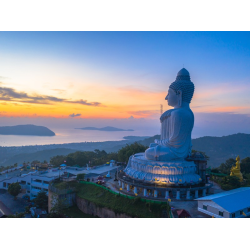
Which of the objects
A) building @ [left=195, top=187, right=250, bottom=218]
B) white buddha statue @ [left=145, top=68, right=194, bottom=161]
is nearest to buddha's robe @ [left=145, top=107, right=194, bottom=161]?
white buddha statue @ [left=145, top=68, right=194, bottom=161]

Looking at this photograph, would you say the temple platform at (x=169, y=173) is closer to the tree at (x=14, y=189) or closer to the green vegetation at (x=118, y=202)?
the green vegetation at (x=118, y=202)

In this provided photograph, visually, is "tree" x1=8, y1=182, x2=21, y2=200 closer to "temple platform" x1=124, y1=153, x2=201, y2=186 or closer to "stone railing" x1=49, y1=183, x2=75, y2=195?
"stone railing" x1=49, y1=183, x2=75, y2=195

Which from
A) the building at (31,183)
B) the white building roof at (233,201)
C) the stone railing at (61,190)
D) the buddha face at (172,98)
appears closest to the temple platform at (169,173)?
the white building roof at (233,201)

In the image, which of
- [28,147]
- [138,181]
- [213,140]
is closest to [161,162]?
[138,181]

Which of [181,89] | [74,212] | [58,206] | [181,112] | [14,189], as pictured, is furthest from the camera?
[14,189]

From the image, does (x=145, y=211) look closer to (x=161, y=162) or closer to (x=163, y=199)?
(x=163, y=199)

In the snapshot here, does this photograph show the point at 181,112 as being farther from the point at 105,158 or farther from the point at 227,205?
the point at 105,158

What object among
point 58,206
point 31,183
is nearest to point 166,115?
point 58,206
